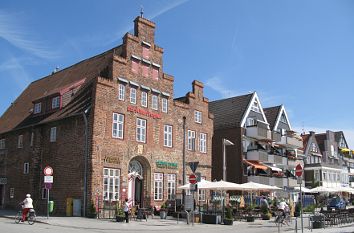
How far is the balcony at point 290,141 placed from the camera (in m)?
57.1

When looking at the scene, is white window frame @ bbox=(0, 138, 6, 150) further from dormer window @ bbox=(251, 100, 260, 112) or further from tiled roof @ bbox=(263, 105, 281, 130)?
tiled roof @ bbox=(263, 105, 281, 130)

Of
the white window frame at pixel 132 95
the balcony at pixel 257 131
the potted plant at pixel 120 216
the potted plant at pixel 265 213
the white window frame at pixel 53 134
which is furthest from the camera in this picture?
the balcony at pixel 257 131

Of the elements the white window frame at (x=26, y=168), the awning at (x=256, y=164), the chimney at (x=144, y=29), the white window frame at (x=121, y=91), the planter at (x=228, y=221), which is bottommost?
the planter at (x=228, y=221)

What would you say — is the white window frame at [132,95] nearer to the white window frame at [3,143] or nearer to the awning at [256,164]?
the white window frame at [3,143]

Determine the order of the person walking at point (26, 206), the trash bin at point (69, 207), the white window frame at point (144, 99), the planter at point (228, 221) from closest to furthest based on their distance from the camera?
the person walking at point (26, 206), the planter at point (228, 221), the trash bin at point (69, 207), the white window frame at point (144, 99)

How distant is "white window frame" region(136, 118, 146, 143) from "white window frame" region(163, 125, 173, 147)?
7.45 ft

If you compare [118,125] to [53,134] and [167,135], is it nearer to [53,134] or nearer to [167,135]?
[53,134]

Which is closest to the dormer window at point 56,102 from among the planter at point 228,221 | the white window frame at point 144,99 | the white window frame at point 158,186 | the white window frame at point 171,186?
the white window frame at point 144,99

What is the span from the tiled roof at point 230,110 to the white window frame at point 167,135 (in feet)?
45.9

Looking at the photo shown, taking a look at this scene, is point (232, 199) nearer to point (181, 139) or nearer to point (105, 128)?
point (181, 139)

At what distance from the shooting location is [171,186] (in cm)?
3569

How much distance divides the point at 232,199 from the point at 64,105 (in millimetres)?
17495

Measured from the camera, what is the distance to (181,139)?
37125 mm


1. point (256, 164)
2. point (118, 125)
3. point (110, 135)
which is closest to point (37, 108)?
point (118, 125)
